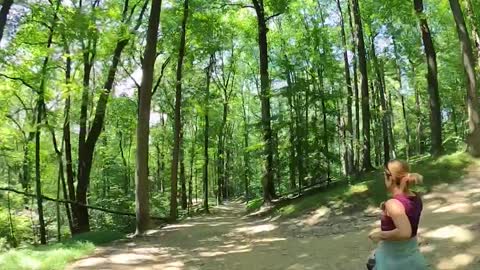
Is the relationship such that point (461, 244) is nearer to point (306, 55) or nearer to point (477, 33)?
point (477, 33)

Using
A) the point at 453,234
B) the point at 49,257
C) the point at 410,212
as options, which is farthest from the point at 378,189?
the point at 410,212

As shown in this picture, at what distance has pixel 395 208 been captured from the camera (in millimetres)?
3127

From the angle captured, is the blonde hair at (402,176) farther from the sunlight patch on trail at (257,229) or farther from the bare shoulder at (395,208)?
the sunlight patch on trail at (257,229)

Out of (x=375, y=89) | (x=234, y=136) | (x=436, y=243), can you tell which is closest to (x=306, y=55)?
(x=375, y=89)

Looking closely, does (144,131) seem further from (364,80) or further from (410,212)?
(410,212)

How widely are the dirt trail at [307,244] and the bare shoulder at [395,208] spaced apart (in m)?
3.40

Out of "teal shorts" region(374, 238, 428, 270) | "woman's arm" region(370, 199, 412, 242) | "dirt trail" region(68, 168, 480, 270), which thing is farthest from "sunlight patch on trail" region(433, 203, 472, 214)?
"woman's arm" region(370, 199, 412, 242)

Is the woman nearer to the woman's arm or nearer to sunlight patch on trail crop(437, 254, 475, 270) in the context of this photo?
the woman's arm

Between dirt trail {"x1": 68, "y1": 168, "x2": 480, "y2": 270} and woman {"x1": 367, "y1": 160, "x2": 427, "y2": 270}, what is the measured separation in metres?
3.15

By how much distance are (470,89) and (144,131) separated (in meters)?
9.23

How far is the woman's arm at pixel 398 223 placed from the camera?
3.10m

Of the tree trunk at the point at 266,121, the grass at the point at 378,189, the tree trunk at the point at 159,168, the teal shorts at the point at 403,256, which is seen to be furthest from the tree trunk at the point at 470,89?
the tree trunk at the point at 159,168

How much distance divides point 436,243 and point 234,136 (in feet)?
141

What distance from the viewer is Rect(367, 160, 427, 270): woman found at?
3133 millimetres
